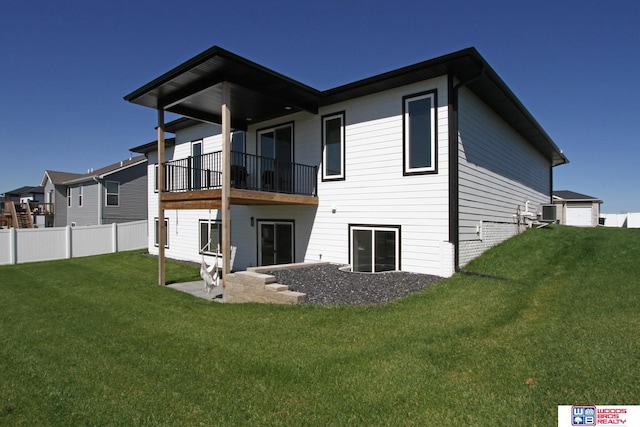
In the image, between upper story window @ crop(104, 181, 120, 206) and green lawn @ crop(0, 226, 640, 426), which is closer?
green lawn @ crop(0, 226, 640, 426)

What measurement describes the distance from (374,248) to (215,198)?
4294 millimetres

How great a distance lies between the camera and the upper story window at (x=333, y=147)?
391 inches

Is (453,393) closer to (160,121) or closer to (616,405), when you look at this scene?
(616,405)

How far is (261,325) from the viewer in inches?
211

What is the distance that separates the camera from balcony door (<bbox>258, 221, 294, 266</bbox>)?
11.3m

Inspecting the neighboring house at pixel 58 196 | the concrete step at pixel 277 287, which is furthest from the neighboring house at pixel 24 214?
the concrete step at pixel 277 287

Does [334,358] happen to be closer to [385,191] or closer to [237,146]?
[385,191]

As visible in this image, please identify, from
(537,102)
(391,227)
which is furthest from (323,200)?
(537,102)

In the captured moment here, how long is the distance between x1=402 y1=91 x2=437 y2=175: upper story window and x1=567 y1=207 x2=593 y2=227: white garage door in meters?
23.6

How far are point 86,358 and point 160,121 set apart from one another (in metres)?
7.22

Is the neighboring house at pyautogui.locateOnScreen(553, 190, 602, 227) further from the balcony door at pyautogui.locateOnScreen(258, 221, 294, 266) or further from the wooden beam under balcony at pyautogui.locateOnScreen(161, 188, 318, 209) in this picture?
the wooden beam under balcony at pyautogui.locateOnScreen(161, 188, 318, 209)

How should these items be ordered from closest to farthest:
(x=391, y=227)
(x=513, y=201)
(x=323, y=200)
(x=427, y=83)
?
(x=427, y=83) < (x=391, y=227) < (x=323, y=200) < (x=513, y=201)

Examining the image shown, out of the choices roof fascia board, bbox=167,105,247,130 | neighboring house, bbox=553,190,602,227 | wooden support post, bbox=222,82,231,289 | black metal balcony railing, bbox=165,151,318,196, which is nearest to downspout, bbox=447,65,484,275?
black metal balcony railing, bbox=165,151,318,196

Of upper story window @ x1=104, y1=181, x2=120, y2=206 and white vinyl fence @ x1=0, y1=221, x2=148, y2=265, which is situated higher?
upper story window @ x1=104, y1=181, x2=120, y2=206
